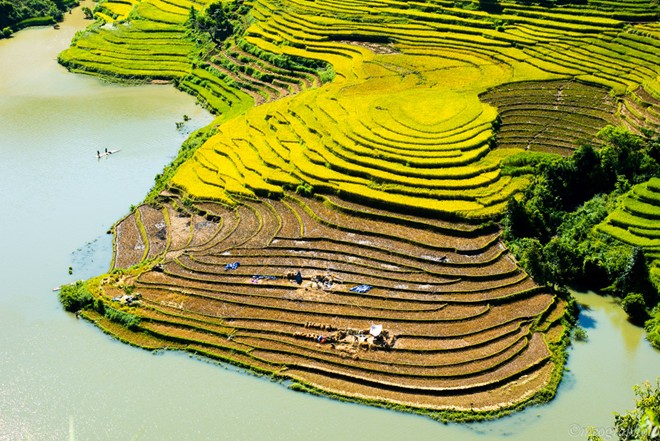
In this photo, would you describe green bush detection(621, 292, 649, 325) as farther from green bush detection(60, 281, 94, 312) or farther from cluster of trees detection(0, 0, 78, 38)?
cluster of trees detection(0, 0, 78, 38)

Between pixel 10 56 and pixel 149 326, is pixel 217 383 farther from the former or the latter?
pixel 10 56

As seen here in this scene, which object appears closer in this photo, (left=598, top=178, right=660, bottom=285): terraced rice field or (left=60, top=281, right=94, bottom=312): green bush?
(left=60, top=281, right=94, bottom=312): green bush

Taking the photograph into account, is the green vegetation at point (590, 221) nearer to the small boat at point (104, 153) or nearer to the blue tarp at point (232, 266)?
the blue tarp at point (232, 266)

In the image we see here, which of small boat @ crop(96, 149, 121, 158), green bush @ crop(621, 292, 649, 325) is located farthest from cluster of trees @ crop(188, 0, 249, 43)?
green bush @ crop(621, 292, 649, 325)

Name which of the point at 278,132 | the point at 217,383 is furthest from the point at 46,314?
the point at 278,132

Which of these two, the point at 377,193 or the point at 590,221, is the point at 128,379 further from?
the point at 590,221

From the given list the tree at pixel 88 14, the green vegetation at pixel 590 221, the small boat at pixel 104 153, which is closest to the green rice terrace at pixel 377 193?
the green vegetation at pixel 590 221

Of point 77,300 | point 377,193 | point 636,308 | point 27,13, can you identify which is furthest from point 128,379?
point 27,13
